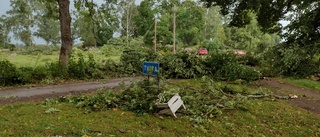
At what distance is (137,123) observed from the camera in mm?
4703

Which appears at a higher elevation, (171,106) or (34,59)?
(34,59)

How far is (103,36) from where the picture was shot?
40.7m

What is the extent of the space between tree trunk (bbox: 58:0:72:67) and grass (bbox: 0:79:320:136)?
4.64m

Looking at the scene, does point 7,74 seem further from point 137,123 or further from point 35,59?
point 35,59

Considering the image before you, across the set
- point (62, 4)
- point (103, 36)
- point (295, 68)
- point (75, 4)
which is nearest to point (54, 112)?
point (295, 68)

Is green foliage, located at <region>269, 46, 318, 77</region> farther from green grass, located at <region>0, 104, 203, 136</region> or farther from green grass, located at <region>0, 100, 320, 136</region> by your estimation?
green grass, located at <region>0, 104, 203, 136</region>

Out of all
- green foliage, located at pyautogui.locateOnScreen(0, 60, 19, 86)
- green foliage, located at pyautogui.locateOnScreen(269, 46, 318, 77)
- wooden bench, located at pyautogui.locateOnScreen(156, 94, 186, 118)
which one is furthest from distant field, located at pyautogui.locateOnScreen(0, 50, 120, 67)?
green foliage, located at pyautogui.locateOnScreen(269, 46, 318, 77)

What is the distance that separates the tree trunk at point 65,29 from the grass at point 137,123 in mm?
4642

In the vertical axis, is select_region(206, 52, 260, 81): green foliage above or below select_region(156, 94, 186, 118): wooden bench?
above

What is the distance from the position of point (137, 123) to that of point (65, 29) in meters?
6.33

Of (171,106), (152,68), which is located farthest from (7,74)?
(171,106)

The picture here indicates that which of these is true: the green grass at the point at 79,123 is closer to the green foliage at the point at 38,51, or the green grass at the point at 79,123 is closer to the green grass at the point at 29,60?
the green grass at the point at 29,60

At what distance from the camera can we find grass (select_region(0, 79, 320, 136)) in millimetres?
3983

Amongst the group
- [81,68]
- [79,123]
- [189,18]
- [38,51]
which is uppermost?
[189,18]
